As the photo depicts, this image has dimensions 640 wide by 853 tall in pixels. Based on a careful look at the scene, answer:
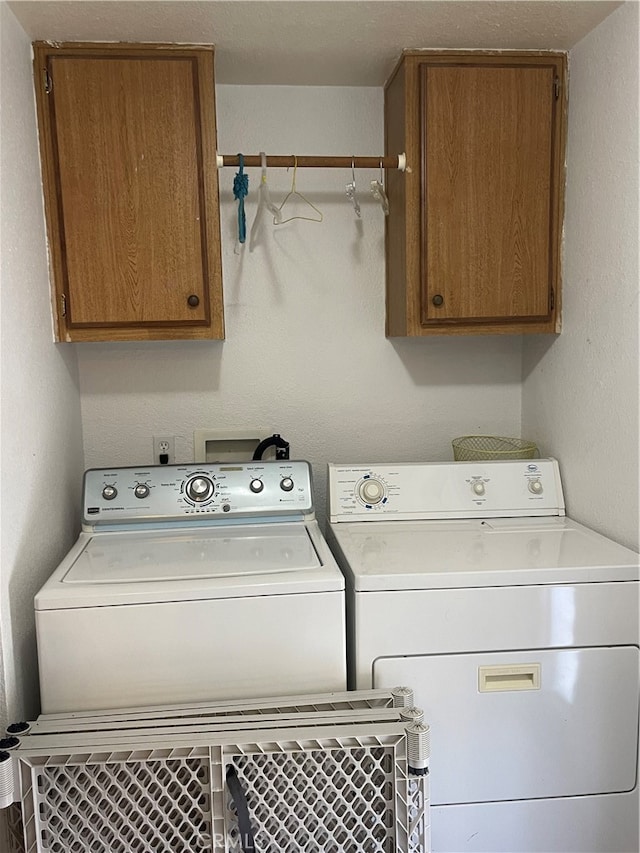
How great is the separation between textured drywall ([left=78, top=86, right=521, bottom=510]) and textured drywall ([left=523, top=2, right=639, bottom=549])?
0.38 meters

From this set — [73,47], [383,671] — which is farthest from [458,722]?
[73,47]

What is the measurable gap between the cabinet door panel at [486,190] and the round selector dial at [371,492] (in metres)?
0.49

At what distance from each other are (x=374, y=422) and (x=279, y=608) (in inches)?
36.7

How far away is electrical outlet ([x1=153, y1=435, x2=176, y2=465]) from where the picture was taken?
6.93ft

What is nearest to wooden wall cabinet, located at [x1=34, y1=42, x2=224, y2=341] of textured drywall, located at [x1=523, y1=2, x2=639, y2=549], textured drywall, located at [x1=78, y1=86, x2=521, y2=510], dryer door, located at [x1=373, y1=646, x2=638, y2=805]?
textured drywall, located at [x1=78, y1=86, x2=521, y2=510]

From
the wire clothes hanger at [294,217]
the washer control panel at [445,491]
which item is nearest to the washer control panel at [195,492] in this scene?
the washer control panel at [445,491]

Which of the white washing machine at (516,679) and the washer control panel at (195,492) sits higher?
the washer control panel at (195,492)

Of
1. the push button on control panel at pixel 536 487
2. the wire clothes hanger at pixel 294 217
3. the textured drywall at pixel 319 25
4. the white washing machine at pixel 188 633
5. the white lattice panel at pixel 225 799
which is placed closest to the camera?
the white lattice panel at pixel 225 799

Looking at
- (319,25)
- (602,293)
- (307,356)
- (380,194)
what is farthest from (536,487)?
(319,25)

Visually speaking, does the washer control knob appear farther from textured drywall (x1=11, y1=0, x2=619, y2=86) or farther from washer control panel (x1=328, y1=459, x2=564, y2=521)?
textured drywall (x1=11, y1=0, x2=619, y2=86)

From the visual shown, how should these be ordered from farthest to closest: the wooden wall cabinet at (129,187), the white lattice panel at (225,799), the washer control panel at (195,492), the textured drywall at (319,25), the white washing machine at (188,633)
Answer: the washer control panel at (195,492) → the wooden wall cabinet at (129,187) → the textured drywall at (319,25) → the white washing machine at (188,633) → the white lattice panel at (225,799)

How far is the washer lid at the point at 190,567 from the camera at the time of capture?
1368 millimetres

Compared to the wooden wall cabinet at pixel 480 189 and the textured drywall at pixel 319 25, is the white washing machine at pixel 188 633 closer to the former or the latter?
the wooden wall cabinet at pixel 480 189

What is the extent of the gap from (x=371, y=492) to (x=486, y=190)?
2.91ft
